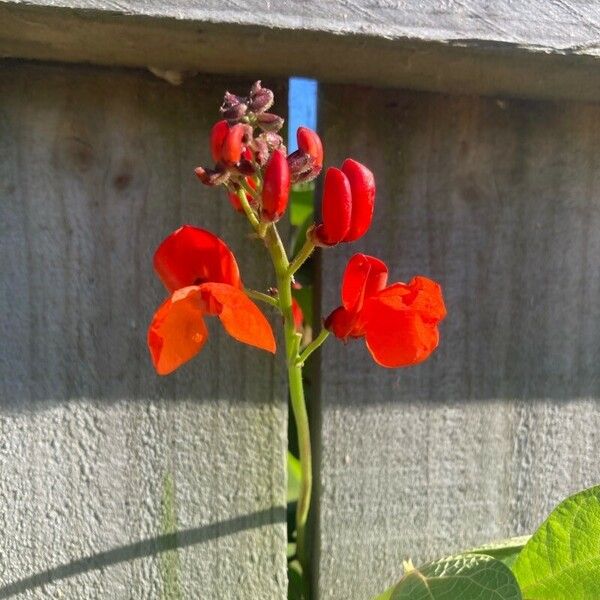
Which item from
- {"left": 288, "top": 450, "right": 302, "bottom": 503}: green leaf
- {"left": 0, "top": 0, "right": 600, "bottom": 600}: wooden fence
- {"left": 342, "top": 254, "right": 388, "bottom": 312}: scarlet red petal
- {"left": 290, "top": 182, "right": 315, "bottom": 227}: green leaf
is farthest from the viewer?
{"left": 290, "top": 182, "right": 315, "bottom": 227}: green leaf

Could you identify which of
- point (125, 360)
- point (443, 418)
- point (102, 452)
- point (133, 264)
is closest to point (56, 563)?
point (102, 452)

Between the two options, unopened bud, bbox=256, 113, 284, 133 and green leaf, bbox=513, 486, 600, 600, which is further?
green leaf, bbox=513, 486, 600, 600

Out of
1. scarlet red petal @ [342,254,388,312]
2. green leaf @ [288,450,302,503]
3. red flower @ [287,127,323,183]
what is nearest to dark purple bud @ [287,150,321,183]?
red flower @ [287,127,323,183]

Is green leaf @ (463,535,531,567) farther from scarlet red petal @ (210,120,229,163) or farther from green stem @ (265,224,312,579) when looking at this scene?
scarlet red petal @ (210,120,229,163)

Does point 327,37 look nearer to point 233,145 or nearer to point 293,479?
point 233,145

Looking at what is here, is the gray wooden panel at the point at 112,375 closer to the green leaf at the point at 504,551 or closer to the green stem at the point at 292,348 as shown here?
the green stem at the point at 292,348

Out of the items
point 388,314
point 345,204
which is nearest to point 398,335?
point 388,314

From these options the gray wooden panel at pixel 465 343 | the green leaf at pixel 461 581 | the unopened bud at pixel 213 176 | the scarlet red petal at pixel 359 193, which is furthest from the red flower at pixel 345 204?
the green leaf at pixel 461 581
